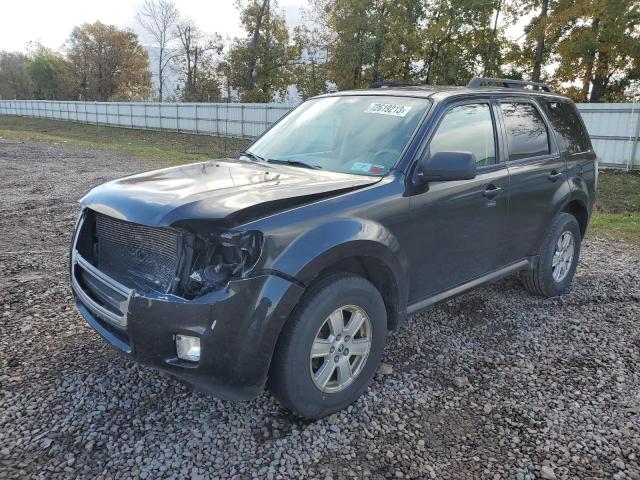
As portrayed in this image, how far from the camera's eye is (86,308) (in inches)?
123

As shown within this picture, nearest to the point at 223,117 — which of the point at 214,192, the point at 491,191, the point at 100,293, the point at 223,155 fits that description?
the point at 223,155

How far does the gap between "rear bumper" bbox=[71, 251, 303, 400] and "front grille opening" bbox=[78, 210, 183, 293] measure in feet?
0.44

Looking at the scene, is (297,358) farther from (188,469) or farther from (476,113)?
(476,113)

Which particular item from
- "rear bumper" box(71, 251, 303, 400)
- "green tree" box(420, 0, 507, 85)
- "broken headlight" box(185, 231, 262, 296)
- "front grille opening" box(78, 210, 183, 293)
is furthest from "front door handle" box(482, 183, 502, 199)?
"green tree" box(420, 0, 507, 85)

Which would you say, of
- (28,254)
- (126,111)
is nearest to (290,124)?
(28,254)

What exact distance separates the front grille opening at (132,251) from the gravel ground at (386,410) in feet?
2.54

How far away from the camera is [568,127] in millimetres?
4941

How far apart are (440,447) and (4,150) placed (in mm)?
18618

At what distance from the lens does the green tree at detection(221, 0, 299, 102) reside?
40.0 meters

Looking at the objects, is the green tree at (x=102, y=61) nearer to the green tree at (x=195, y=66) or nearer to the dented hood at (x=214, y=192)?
the green tree at (x=195, y=66)

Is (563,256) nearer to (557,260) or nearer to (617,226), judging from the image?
(557,260)

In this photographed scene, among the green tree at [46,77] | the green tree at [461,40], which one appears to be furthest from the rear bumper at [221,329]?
the green tree at [46,77]

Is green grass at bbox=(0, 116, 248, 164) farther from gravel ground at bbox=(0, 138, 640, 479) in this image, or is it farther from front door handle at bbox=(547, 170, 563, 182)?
front door handle at bbox=(547, 170, 563, 182)

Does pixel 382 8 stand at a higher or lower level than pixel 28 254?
higher
